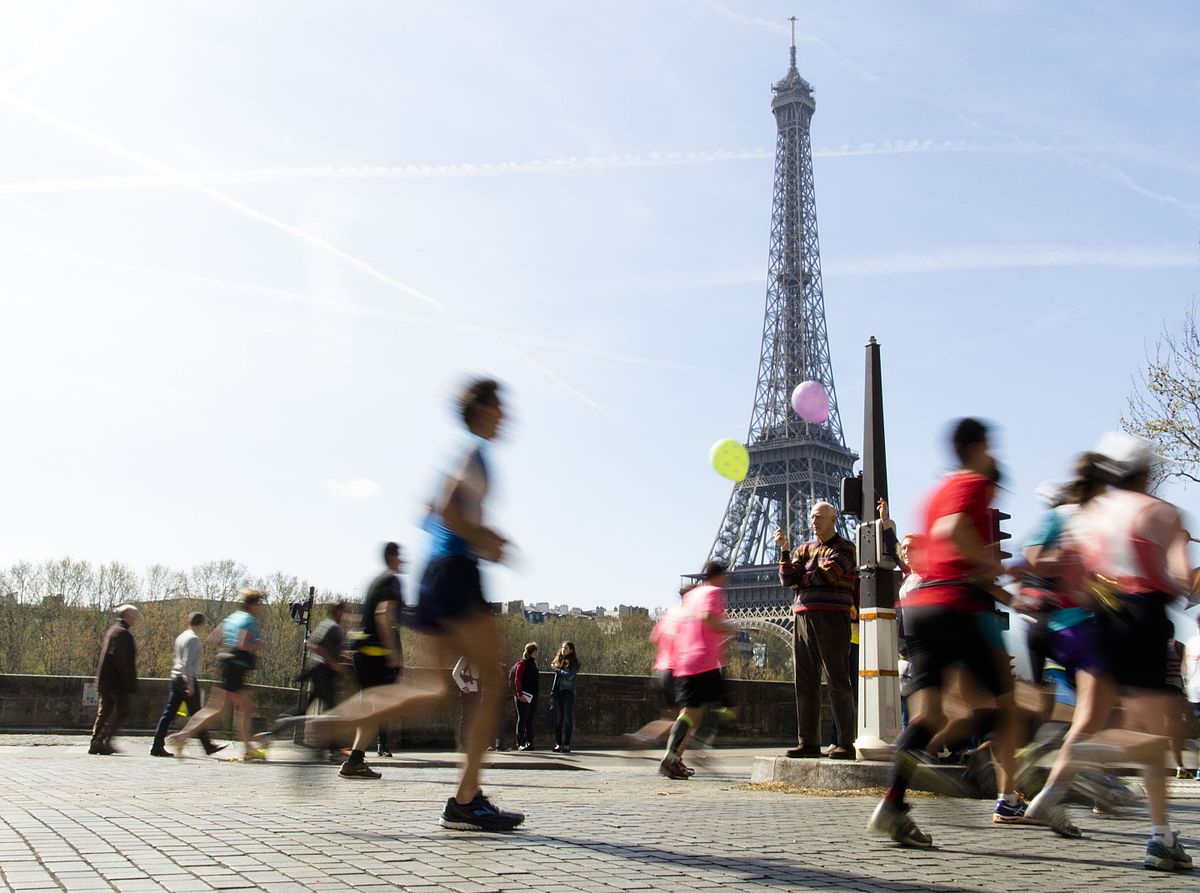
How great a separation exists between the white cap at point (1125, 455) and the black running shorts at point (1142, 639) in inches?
23.2

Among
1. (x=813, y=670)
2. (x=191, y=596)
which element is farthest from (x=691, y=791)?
(x=191, y=596)

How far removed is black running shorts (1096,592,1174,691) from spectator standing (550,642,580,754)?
12264 mm

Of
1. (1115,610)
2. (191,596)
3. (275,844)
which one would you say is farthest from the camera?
(191,596)

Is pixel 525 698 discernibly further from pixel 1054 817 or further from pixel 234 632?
pixel 1054 817

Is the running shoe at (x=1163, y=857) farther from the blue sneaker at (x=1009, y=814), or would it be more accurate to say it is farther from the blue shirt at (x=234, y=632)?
the blue shirt at (x=234, y=632)

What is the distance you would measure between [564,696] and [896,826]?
484 inches

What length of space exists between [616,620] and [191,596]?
4868 cm

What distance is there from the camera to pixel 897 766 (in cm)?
502

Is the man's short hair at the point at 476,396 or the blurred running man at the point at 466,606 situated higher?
the man's short hair at the point at 476,396

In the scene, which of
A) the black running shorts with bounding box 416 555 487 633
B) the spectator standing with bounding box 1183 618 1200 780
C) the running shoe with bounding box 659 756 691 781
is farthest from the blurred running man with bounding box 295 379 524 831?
the spectator standing with bounding box 1183 618 1200 780

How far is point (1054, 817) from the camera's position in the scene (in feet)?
17.9

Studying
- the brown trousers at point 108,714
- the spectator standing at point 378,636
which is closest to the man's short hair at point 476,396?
the spectator standing at point 378,636

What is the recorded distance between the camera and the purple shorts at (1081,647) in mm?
5031

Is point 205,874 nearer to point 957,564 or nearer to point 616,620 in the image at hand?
point 957,564
